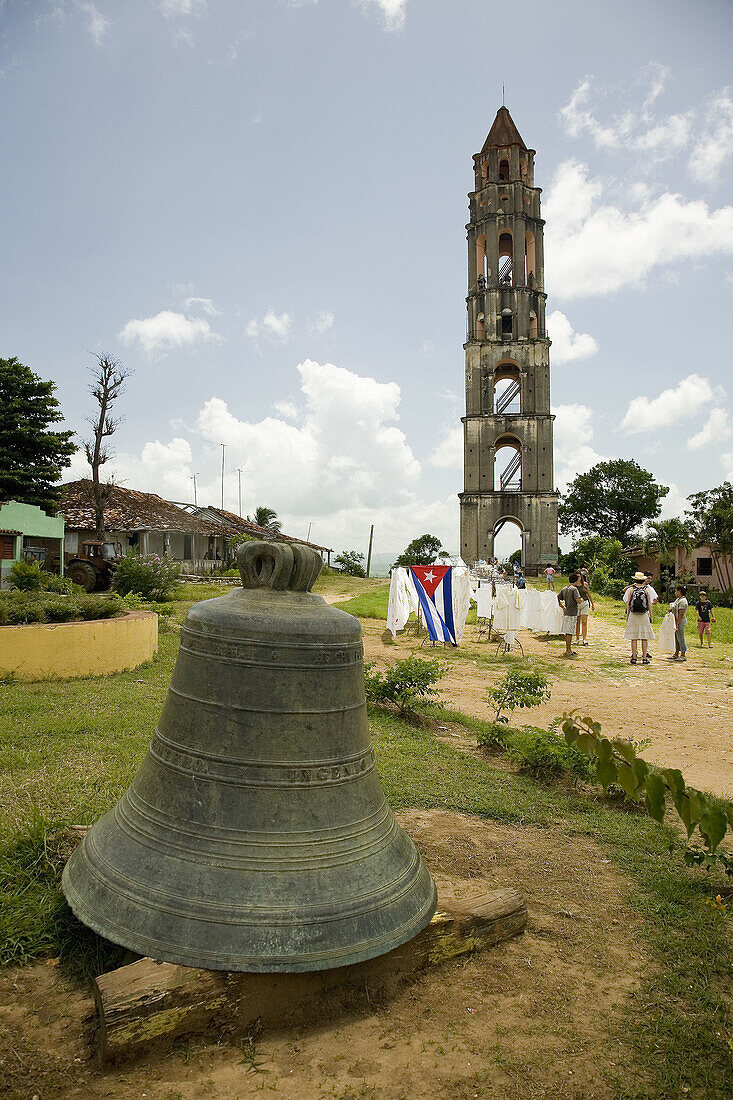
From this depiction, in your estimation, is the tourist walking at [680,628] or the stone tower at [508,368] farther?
the stone tower at [508,368]

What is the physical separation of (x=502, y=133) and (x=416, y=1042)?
51099 millimetres

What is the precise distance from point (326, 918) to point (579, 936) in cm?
144

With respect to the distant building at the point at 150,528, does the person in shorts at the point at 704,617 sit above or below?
below

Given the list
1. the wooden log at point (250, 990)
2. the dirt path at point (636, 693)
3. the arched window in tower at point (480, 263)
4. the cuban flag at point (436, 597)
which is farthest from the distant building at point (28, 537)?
the arched window in tower at point (480, 263)

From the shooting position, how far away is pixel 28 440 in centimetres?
2450

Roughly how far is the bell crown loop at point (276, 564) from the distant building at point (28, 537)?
14.3 m

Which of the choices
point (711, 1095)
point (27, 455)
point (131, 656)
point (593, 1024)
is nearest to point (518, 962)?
point (593, 1024)

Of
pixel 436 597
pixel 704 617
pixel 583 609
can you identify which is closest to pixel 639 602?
pixel 583 609

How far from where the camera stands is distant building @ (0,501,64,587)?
1574cm

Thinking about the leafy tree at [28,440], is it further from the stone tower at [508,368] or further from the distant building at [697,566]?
the distant building at [697,566]

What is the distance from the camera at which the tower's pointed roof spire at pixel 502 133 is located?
42.4 meters

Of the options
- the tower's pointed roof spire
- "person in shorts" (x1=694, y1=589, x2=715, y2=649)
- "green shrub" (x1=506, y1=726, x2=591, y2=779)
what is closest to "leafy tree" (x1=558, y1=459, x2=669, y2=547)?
the tower's pointed roof spire

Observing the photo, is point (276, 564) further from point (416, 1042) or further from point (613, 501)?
point (613, 501)

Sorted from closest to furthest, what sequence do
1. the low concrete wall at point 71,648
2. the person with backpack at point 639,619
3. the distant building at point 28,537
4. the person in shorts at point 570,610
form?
the low concrete wall at point 71,648 < the person with backpack at point 639,619 < the person in shorts at point 570,610 < the distant building at point 28,537
